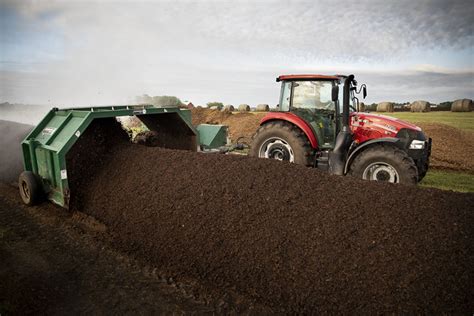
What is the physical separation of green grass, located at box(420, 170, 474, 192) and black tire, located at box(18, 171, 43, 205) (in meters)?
8.57

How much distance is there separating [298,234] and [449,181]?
6971 mm

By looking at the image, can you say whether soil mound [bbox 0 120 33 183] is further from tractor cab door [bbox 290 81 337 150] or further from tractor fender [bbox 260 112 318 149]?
tractor cab door [bbox 290 81 337 150]

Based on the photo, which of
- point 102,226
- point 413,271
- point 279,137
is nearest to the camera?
point 413,271

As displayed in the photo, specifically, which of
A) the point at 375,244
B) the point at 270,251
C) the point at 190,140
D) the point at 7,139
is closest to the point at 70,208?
the point at 190,140

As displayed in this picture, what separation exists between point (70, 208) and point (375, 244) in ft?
15.4

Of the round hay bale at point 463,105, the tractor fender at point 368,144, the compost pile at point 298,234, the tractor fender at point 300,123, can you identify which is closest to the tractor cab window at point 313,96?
the tractor fender at point 300,123

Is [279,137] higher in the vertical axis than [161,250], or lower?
higher

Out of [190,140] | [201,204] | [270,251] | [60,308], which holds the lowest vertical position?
[60,308]

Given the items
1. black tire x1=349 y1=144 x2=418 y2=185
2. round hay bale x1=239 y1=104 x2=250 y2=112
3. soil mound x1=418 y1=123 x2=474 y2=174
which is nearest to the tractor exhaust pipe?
black tire x1=349 y1=144 x2=418 y2=185

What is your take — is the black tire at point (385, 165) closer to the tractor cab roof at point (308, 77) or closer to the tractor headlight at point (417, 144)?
the tractor headlight at point (417, 144)

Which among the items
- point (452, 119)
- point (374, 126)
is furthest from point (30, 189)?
point (452, 119)

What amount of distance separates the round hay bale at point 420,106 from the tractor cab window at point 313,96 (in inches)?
1100

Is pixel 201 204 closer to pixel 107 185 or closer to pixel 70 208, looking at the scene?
pixel 107 185

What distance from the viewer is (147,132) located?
7418 millimetres
